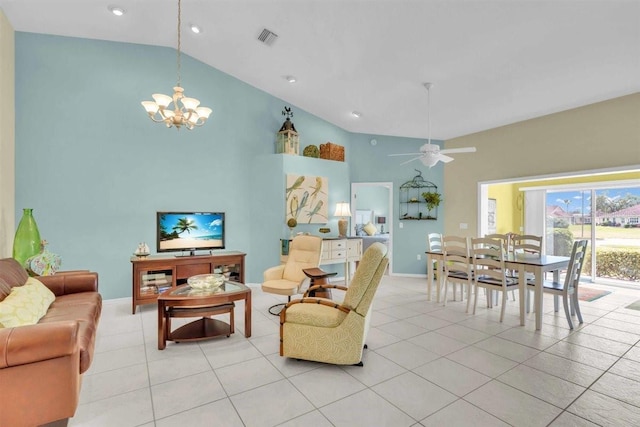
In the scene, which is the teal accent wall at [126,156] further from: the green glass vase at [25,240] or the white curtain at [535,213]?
the white curtain at [535,213]

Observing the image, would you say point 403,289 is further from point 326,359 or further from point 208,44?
point 208,44

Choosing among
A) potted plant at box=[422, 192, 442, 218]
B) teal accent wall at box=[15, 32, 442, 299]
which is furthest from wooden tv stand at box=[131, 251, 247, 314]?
potted plant at box=[422, 192, 442, 218]

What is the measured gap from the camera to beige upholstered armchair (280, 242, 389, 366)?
2473 millimetres

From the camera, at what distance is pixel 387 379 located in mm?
2377

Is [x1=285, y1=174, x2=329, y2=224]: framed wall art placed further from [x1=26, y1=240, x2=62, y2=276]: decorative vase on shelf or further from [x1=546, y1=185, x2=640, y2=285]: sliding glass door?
[x1=546, y1=185, x2=640, y2=285]: sliding glass door

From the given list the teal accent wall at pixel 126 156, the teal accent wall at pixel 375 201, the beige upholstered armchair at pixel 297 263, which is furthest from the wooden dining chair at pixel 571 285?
the teal accent wall at pixel 375 201

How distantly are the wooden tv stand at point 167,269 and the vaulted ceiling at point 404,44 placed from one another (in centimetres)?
261

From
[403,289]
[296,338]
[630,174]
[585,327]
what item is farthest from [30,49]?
[630,174]

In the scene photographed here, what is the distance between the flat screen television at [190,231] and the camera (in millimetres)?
4395

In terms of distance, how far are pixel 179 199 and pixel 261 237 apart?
1482 mm

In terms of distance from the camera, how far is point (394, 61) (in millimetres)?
3959

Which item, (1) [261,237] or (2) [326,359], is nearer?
(2) [326,359]

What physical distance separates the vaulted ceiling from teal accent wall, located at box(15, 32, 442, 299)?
29 cm

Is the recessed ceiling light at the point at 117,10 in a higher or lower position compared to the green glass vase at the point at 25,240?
higher
